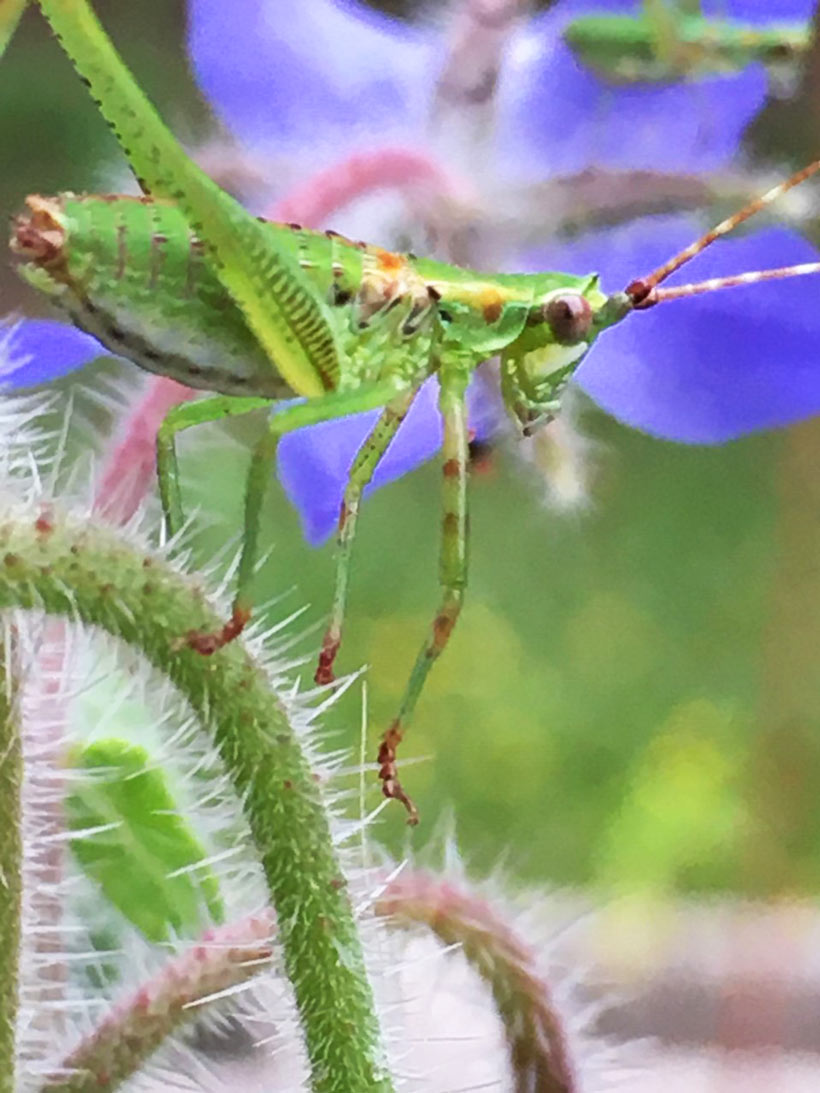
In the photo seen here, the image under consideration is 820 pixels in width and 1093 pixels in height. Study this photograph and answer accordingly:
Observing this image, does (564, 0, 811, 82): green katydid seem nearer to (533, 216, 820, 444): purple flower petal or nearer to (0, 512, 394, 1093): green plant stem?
(533, 216, 820, 444): purple flower petal

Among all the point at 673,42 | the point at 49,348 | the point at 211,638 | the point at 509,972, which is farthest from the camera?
the point at 673,42

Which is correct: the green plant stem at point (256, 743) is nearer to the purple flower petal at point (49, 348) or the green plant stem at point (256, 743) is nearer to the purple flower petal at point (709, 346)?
the purple flower petal at point (49, 348)

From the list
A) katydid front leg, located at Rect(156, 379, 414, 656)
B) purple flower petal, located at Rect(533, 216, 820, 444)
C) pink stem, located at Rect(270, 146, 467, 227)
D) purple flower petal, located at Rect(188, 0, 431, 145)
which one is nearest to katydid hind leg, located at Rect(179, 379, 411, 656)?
katydid front leg, located at Rect(156, 379, 414, 656)

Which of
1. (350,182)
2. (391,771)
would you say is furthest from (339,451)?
(391,771)

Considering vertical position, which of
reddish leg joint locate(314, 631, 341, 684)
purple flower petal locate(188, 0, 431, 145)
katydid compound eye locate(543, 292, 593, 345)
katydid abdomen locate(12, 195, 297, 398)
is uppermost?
purple flower petal locate(188, 0, 431, 145)

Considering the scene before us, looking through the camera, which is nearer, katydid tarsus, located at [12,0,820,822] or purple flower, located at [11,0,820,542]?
katydid tarsus, located at [12,0,820,822]

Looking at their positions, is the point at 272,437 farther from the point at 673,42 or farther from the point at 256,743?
the point at 673,42

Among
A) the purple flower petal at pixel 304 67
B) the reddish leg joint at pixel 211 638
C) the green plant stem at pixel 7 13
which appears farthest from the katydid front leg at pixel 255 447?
the purple flower petal at pixel 304 67
